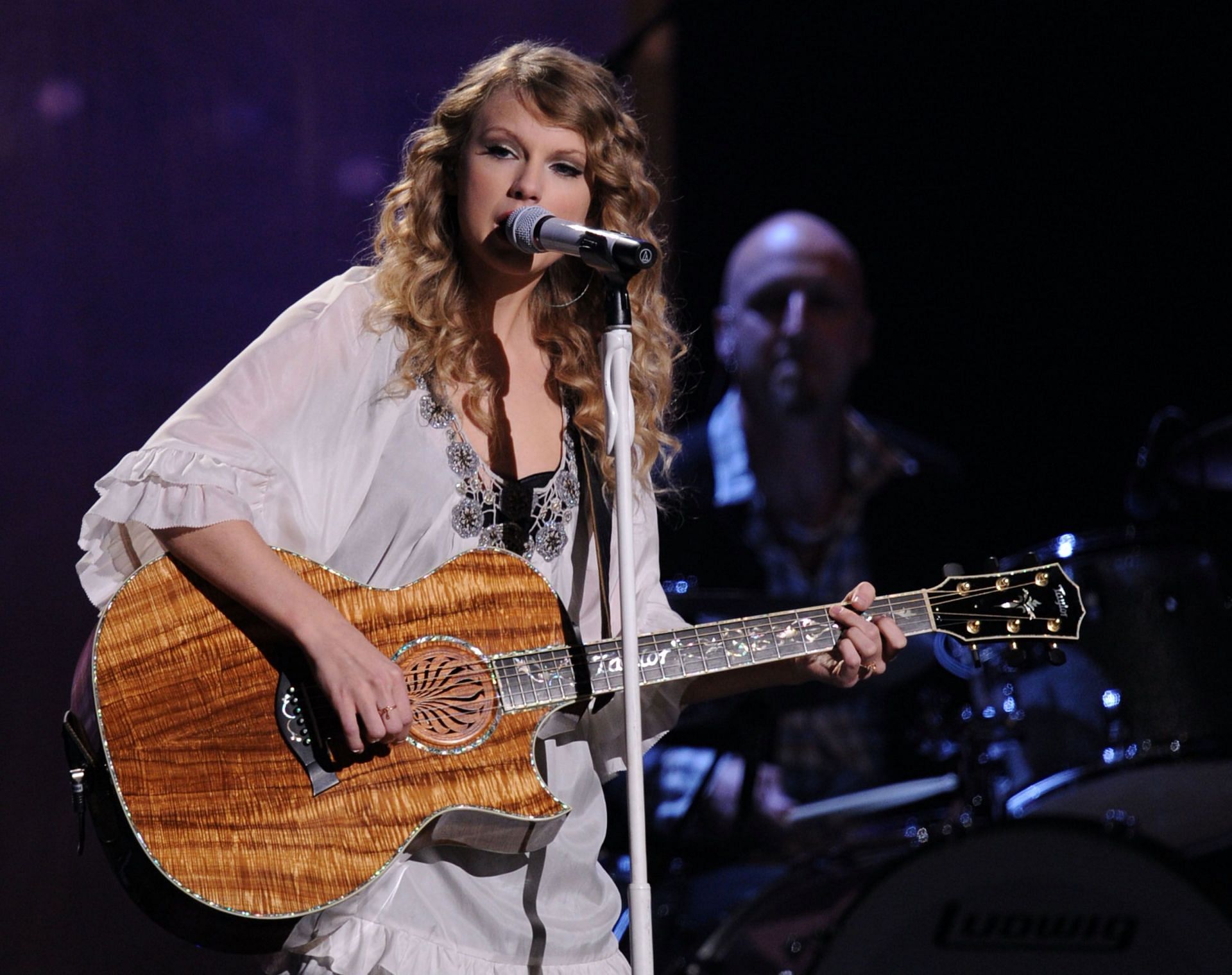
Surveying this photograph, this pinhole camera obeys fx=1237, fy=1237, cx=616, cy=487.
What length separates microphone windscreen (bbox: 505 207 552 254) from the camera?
6.46 feet

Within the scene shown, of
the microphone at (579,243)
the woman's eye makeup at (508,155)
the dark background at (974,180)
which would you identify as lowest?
the microphone at (579,243)

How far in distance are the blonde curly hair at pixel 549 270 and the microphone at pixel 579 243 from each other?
23 centimetres

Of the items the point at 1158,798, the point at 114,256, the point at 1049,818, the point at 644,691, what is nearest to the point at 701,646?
the point at 644,691

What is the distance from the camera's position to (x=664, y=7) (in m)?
4.34

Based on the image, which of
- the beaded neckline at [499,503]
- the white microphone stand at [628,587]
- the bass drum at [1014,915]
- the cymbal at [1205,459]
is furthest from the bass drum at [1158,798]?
the white microphone stand at [628,587]

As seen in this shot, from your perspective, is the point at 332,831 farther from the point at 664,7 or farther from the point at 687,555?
the point at 664,7

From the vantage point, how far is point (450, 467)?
210 cm

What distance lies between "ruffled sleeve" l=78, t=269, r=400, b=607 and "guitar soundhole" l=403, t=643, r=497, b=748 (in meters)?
0.26

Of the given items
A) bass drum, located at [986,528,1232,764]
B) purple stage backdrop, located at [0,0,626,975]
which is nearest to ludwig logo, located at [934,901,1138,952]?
bass drum, located at [986,528,1232,764]

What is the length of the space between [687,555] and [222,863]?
297 centimetres

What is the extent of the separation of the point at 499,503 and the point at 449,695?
0.35 meters

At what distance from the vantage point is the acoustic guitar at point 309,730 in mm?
1792

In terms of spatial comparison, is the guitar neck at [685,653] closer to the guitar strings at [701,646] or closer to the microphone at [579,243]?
the guitar strings at [701,646]

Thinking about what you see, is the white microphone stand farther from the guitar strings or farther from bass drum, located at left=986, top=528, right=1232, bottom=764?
bass drum, located at left=986, top=528, right=1232, bottom=764
